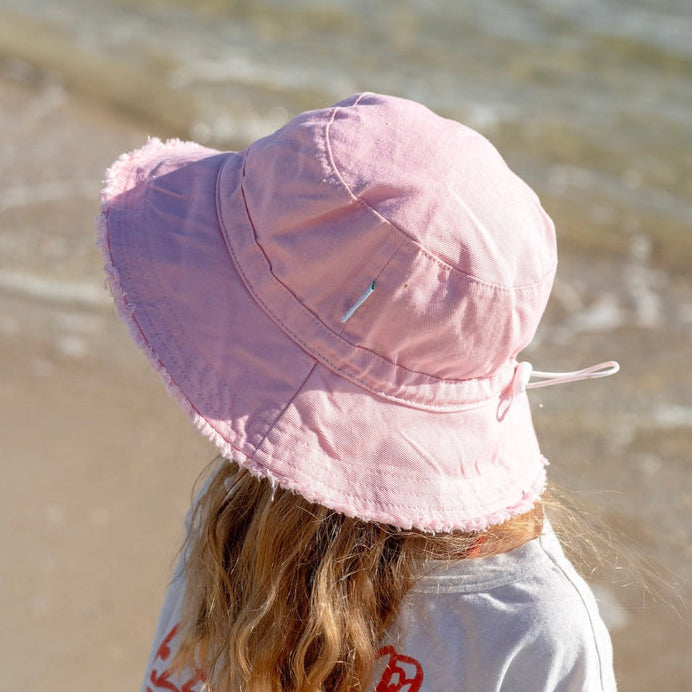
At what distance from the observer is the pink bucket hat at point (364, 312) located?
130 cm

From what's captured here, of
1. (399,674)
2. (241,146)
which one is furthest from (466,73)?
(399,674)

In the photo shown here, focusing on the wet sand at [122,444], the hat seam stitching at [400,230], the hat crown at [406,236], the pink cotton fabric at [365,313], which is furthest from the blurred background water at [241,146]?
the hat seam stitching at [400,230]

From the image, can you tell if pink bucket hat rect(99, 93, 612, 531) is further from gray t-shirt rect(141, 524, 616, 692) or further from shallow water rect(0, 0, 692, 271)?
shallow water rect(0, 0, 692, 271)

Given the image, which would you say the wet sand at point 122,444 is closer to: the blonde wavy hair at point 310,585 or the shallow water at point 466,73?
the shallow water at point 466,73

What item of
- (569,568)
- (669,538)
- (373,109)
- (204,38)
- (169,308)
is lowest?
(204,38)

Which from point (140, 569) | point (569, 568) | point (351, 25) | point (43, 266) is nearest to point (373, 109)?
point (569, 568)

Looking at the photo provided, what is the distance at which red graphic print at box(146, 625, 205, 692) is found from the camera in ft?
5.41

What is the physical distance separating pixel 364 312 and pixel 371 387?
109 mm

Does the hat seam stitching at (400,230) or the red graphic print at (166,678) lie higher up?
the hat seam stitching at (400,230)

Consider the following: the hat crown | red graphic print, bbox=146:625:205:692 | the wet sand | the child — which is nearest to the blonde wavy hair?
the child

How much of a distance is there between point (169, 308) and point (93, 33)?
645 cm

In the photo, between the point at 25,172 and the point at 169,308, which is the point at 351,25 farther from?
the point at 169,308

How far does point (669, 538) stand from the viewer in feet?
10.5

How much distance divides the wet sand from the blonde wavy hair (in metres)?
1.17
